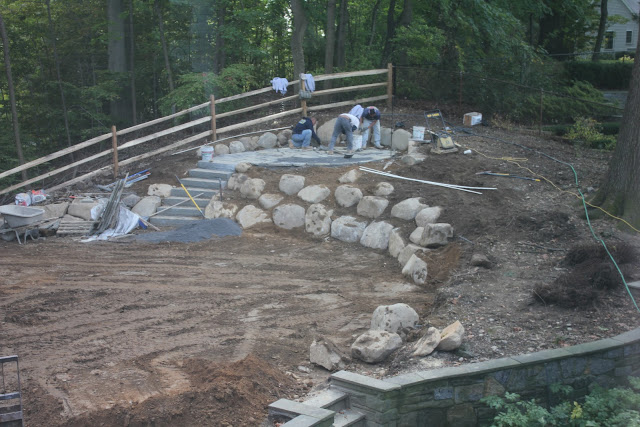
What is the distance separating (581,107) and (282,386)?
14.5 m

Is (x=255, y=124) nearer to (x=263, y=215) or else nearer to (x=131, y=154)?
(x=131, y=154)

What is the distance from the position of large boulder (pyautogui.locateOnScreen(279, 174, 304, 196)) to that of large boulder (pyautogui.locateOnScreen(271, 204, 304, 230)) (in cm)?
53

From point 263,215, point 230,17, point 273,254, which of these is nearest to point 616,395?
point 273,254

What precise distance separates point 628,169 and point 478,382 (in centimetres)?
522

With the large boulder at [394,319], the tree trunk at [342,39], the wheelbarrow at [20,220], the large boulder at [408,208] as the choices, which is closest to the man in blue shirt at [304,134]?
the large boulder at [408,208]

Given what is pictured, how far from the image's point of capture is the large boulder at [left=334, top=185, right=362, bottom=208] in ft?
38.8

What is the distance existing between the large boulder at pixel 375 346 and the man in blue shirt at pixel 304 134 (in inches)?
349

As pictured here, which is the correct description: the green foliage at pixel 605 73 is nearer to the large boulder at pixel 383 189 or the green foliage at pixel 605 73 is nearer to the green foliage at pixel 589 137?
the green foliage at pixel 589 137

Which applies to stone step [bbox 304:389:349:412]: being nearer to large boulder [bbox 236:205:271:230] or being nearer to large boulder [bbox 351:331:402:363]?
large boulder [bbox 351:331:402:363]

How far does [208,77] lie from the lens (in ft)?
56.0

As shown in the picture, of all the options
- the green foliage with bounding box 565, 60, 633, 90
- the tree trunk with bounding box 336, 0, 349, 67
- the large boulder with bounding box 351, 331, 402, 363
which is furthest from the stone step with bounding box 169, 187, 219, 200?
the green foliage with bounding box 565, 60, 633, 90

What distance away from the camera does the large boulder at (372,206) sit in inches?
446

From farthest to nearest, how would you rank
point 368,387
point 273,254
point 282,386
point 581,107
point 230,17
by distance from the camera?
point 230,17
point 581,107
point 273,254
point 282,386
point 368,387

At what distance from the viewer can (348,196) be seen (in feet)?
39.0
